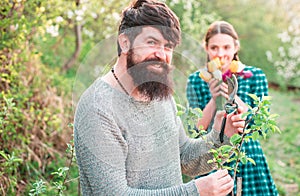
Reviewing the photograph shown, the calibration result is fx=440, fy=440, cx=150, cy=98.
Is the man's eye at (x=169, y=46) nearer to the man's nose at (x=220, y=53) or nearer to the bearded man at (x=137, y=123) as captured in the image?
the bearded man at (x=137, y=123)

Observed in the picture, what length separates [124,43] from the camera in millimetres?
1754

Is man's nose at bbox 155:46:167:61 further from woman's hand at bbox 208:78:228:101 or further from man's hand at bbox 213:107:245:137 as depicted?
woman's hand at bbox 208:78:228:101

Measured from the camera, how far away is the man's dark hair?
1676 millimetres

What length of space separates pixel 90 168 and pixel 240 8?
10273 mm

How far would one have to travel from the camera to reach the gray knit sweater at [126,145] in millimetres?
1573

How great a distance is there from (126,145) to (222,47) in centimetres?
142

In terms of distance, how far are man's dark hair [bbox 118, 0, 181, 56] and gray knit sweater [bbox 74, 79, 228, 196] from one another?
25cm

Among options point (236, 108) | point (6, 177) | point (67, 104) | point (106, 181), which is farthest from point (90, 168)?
point (67, 104)

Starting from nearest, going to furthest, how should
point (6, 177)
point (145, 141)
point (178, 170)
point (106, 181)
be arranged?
point (106, 181)
point (145, 141)
point (178, 170)
point (6, 177)

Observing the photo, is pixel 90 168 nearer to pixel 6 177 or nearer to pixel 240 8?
pixel 6 177

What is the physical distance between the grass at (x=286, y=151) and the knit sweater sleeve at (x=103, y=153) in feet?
6.00

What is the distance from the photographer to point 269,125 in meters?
1.59

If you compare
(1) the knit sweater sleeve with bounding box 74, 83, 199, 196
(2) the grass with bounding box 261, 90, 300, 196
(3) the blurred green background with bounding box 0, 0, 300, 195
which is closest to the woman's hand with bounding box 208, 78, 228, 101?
(3) the blurred green background with bounding box 0, 0, 300, 195

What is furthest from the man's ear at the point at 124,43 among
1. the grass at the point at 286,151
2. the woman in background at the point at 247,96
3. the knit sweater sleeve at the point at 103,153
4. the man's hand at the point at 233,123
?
the grass at the point at 286,151
